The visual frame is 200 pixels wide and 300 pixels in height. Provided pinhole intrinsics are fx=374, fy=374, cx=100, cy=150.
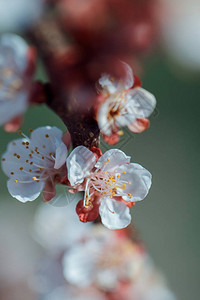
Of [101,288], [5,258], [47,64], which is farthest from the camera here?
[5,258]

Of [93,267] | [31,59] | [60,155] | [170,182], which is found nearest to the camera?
[31,59]

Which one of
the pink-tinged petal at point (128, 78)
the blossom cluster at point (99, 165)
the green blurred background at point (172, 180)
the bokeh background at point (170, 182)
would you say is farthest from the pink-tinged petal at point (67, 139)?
the green blurred background at point (172, 180)

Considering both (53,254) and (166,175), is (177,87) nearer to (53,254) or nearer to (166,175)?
(166,175)

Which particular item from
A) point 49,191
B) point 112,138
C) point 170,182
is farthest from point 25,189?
point 170,182

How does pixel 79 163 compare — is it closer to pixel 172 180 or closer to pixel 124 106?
pixel 124 106

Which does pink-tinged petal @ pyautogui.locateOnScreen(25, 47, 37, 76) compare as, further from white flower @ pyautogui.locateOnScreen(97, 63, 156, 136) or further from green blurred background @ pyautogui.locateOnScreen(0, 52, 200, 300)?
green blurred background @ pyautogui.locateOnScreen(0, 52, 200, 300)

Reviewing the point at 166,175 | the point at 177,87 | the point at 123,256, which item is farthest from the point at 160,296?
the point at 177,87

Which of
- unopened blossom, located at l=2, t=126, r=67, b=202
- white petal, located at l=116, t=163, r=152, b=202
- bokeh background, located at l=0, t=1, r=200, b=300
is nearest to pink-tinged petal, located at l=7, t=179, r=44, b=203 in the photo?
unopened blossom, located at l=2, t=126, r=67, b=202
